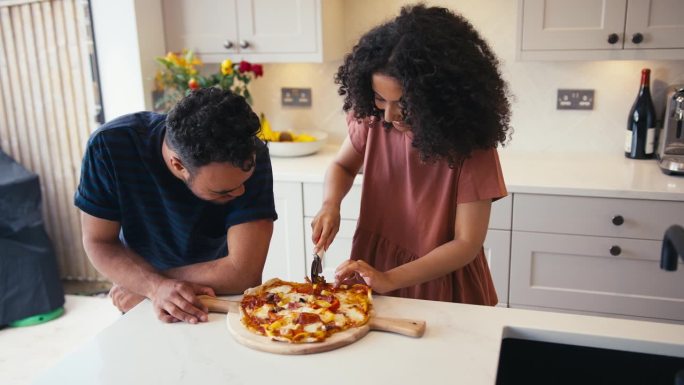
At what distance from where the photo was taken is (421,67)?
4.19 feet

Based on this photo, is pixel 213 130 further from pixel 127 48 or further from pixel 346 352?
pixel 127 48

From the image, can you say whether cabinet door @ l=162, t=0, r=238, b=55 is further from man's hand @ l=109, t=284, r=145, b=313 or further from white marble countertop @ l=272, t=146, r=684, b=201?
man's hand @ l=109, t=284, r=145, b=313

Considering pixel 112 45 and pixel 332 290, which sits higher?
pixel 112 45

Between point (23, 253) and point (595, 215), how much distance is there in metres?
2.58

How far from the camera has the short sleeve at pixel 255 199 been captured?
4.94ft

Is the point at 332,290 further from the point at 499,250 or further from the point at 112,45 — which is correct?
the point at 112,45

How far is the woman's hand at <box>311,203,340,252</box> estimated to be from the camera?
155 centimetres

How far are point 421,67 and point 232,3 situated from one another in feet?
5.81

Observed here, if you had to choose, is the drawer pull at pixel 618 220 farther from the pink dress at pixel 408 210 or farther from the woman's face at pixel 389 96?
the woman's face at pixel 389 96

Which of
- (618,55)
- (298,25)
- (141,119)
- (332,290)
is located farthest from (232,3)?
(332,290)

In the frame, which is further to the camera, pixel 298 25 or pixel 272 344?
pixel 298 25

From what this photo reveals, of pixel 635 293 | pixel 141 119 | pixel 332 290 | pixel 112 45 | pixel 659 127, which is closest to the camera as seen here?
pixel 332 290

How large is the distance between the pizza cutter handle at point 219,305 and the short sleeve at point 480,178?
57cm

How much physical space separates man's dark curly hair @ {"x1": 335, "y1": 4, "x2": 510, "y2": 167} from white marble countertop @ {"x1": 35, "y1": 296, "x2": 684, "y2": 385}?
362mm
